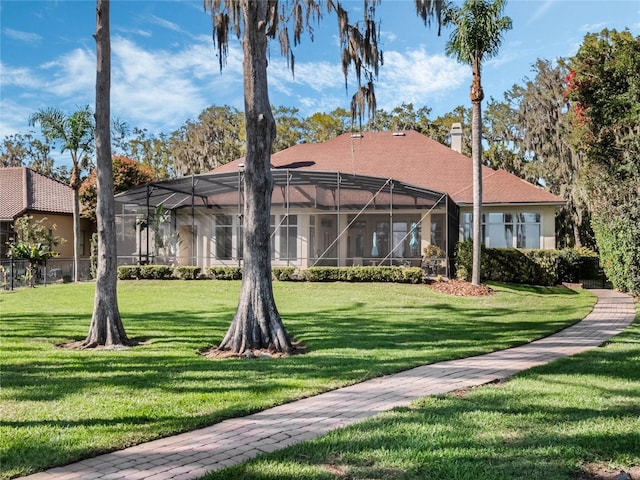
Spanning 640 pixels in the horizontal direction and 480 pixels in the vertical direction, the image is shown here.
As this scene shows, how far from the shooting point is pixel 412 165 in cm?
2639

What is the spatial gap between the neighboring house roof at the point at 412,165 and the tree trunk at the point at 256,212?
16.6 meters

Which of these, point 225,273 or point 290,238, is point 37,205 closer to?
point 225,273

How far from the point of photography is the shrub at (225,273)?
66.5 feet

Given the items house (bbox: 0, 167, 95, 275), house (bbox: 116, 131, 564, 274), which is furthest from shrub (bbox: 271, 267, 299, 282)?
house (bbox: 0, 167, 95, 275)

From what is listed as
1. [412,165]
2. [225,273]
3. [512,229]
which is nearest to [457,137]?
[412,165]

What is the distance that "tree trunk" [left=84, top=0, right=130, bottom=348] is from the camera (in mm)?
8508

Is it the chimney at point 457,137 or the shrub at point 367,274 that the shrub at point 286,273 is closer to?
the shrub at point 367,274

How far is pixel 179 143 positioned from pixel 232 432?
39481 mm

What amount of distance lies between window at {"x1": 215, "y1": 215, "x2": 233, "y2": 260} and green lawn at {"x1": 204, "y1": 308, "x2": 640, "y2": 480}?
66.6 ft

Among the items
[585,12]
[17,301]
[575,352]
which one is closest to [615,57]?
[585,12]

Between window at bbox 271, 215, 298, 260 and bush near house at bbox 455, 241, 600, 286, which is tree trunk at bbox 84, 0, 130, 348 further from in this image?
bush near house at bbox 455, 241, 600, 286

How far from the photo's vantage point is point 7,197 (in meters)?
28.8

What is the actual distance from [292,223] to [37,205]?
1455 cm

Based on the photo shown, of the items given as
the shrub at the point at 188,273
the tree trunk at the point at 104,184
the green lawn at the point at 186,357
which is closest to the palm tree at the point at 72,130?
the shrub at the point at 188,273
